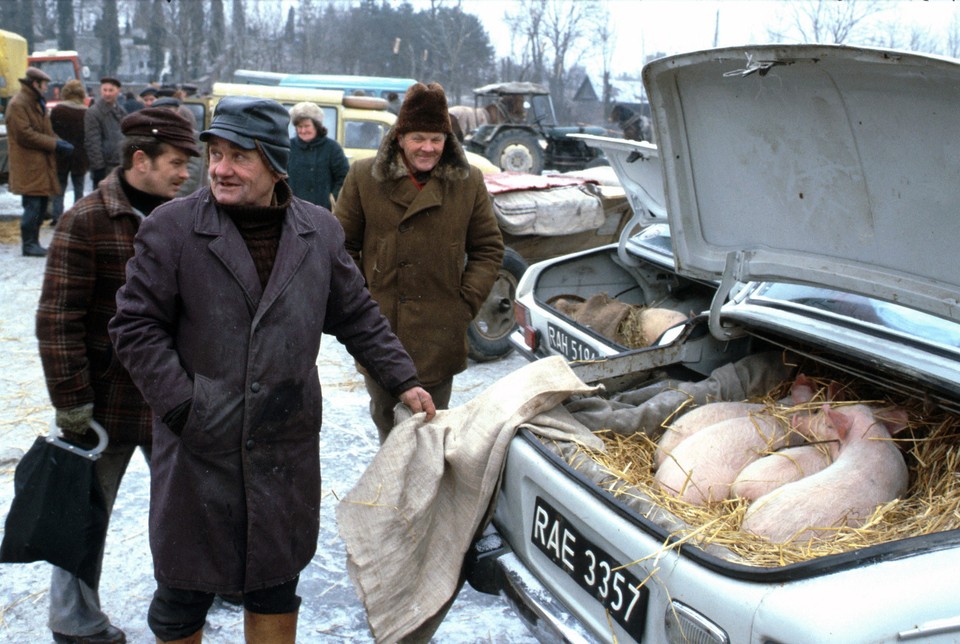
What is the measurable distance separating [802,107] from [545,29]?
43516mm

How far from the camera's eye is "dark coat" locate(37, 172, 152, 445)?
8.91 feet

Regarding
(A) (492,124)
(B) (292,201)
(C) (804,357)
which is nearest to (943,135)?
(C) (804,357)

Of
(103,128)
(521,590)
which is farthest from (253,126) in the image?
(103,128)

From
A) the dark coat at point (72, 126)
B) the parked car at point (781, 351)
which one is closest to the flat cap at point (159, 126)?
the parked car at point (781, 351)

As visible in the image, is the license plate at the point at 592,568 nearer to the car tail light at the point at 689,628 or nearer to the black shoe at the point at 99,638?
the car tail light at the point at 689,628

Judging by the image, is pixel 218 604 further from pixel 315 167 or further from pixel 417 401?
pixel 315 167

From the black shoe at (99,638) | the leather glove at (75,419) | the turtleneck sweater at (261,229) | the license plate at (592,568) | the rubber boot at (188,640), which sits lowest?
the black shoe at (99,638)

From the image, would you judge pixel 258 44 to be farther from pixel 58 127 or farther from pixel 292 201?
pixel 292 201

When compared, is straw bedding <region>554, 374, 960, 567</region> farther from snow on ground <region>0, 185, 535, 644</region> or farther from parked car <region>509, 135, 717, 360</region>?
parked car <region>509, 135, 717, 360</region>

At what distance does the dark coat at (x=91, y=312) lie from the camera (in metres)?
2.71

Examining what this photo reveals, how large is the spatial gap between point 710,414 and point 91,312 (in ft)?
7.28

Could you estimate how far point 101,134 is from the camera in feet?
36.2

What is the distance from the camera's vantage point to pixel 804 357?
12.1ft

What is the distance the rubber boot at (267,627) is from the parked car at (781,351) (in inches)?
23.7
